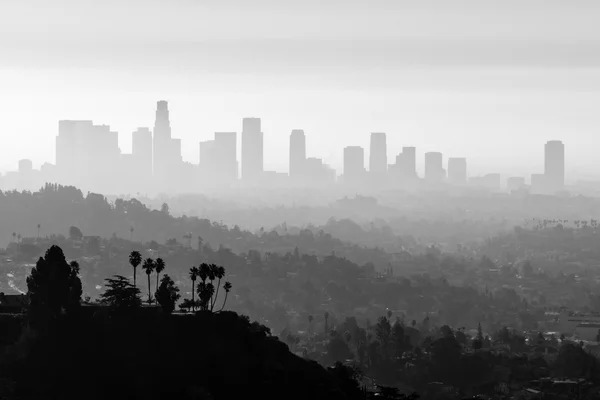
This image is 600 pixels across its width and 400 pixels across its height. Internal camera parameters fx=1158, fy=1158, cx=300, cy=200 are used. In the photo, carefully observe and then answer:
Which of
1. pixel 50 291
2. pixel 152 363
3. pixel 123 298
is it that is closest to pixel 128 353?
pixel 152 363

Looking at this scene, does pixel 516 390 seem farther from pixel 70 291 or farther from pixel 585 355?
pixel 70 291

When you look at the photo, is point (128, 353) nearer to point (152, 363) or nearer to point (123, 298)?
point (152, 363)

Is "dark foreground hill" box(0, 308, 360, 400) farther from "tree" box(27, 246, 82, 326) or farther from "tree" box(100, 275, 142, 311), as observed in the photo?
"tree" box(27, 246, 82, 326)

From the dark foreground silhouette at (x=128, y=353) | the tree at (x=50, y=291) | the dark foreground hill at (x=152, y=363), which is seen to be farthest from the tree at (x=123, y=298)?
the tree at (x=50, y=291)

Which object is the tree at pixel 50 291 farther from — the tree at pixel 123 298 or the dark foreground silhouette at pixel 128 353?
the tree at pixel 123 298

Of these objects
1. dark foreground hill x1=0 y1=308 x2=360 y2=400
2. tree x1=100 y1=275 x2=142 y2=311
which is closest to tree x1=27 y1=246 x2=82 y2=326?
dark foreground hill x1=0 y1=308 x2=360 y2=400
